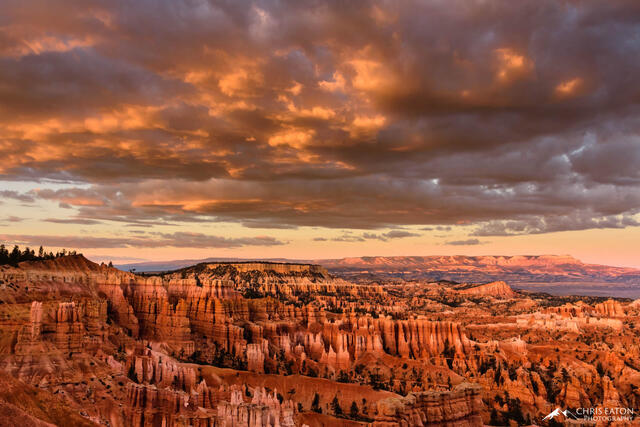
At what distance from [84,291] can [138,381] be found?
3222cm

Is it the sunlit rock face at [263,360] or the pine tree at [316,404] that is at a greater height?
the sunlit rock face at [263,360]

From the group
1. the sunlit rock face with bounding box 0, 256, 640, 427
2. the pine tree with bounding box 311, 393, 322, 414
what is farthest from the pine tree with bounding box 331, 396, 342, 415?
the pine tree with bounding box 311, 393, 322, 414

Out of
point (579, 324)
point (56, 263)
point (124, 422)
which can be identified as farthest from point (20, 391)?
point (579, 324)

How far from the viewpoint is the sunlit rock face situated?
54.2 m

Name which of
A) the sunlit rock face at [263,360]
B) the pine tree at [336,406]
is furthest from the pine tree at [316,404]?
the pine tree at [336,406]

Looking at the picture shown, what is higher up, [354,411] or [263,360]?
[263,360]

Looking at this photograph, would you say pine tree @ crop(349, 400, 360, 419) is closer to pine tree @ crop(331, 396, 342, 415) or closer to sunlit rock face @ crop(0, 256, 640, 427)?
sunlit rock face @ crop(0, 256, 640, 427)

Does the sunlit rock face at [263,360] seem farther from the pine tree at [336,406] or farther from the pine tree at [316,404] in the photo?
the pine tree at [316,404]

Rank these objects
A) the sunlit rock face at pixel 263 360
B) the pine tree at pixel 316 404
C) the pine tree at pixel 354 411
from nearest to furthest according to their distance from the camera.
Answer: the sunlit rock face at pixel 263 360 < the pine tree at pixel 354 411 < the pine tree at pixel 316 404

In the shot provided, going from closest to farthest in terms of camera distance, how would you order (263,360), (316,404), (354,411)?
(354,411) < (316,404) < (263,360)

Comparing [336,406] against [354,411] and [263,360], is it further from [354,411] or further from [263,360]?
[263,360]

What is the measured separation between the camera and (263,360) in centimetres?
10381

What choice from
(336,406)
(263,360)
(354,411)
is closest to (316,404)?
(336,406)

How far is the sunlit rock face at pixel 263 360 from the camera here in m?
54.2
